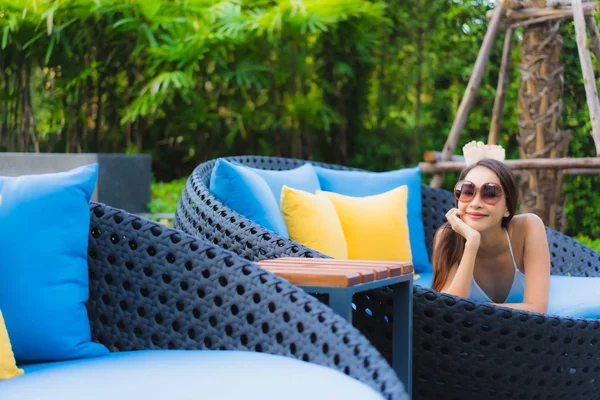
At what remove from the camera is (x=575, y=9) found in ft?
13.9

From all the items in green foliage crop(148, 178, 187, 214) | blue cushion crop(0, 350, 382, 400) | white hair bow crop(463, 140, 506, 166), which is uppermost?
white hair bow crop(463, 140, 506, 166)

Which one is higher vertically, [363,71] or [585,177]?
[363,71]

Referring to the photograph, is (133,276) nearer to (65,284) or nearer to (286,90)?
(65,284)

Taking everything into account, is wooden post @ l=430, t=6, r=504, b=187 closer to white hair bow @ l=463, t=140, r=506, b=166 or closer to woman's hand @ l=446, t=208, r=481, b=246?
white hair bow @ l=463, t=140, r=506, b=166

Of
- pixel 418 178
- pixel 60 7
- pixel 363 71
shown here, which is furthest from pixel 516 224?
pixel 363 71

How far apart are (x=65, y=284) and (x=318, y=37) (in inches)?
215

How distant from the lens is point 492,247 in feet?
8.43

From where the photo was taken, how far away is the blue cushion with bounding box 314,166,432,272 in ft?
11.3

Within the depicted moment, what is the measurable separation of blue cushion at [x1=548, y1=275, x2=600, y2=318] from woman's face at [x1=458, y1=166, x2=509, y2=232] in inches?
11.4

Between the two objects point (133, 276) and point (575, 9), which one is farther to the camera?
point (575, 9)

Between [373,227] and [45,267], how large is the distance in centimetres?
173

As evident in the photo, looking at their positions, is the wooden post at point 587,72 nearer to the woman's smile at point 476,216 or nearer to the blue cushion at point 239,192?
the woman's smile at point 476,216

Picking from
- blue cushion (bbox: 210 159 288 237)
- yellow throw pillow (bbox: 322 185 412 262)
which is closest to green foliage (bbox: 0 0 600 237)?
yellow throw pillow (bbox: 322 185 412 262)

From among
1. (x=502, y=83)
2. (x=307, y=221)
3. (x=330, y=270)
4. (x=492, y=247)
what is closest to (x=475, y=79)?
(x=502, y=83)
